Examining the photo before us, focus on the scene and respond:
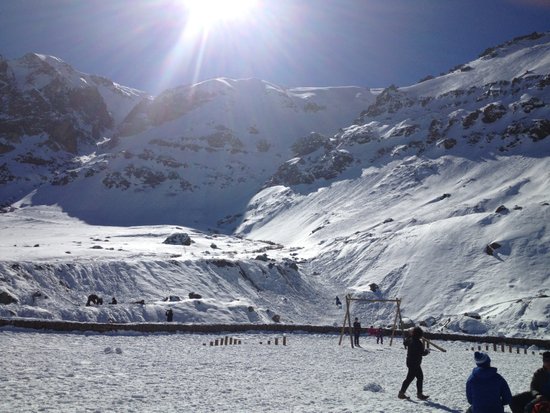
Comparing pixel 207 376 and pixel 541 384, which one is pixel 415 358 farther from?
pixel 207 376

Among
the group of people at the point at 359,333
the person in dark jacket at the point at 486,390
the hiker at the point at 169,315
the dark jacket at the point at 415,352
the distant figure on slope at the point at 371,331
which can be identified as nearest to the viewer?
the person in dark jacket at the point at 486,390

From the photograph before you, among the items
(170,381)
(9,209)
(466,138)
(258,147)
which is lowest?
(170,381)

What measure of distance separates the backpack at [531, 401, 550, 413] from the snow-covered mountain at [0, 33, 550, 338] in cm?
3414

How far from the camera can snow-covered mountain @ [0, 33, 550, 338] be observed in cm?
4656

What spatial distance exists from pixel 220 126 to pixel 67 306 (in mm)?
163247

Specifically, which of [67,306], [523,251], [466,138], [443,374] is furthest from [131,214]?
[443,374]

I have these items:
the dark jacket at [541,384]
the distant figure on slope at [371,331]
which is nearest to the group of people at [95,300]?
the distant figure on slope at [371,331]

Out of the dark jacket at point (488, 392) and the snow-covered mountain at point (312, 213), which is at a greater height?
the snow-covered mountain at point (312, 213)

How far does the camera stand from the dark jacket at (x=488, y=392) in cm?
959

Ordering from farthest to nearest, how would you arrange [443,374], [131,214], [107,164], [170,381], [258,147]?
[258,147] < [107,164] < [131,214] < [443,374] < [170,381]

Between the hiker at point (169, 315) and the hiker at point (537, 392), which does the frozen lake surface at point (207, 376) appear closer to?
the hiker at point (537, 392)

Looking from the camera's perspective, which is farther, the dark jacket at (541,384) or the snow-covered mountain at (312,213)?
the snow-covered mountain at (312,213)

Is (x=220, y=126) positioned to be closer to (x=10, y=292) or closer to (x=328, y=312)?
(x=328, y=312)

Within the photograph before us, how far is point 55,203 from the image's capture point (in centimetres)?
13662
